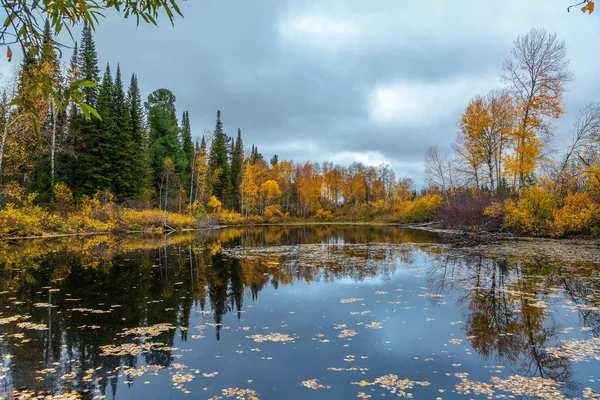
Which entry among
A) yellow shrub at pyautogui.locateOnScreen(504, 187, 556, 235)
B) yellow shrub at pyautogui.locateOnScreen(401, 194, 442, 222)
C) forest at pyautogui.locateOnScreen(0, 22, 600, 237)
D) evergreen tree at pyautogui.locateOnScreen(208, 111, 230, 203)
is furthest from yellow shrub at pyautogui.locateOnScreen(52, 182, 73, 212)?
yellow shrub at pyautogui.locateOnScreen(401, 194, 442, 222)

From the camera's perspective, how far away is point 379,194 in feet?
236

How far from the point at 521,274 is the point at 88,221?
1156 inches

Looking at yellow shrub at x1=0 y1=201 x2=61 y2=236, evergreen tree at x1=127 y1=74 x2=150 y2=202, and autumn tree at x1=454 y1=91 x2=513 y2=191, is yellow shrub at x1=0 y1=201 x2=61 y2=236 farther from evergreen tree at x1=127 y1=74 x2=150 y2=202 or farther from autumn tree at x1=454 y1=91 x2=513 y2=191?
autumn tree at x1=454 y1=91 x2=513 y2=191

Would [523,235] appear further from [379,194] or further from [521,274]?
[379,194]

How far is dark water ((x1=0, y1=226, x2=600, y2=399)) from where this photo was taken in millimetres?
4227

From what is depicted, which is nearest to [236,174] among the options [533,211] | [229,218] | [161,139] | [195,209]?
[229,218]

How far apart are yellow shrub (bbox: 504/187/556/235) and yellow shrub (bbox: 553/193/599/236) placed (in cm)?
78

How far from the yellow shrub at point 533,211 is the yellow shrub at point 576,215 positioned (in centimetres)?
78

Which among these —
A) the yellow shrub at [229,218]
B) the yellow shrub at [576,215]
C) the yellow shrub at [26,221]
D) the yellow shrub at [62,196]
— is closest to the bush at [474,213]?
the yellow shrub at [576,215]

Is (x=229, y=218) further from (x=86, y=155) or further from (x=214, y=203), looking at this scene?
(x=86, y=155)

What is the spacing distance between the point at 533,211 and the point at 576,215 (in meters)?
3.14

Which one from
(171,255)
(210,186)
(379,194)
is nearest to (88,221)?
(171,255)

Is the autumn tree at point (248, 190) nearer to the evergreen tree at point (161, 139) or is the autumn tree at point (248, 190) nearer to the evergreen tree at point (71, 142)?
the evergreen tree at point (161, 139)

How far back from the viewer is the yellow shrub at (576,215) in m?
18.9
